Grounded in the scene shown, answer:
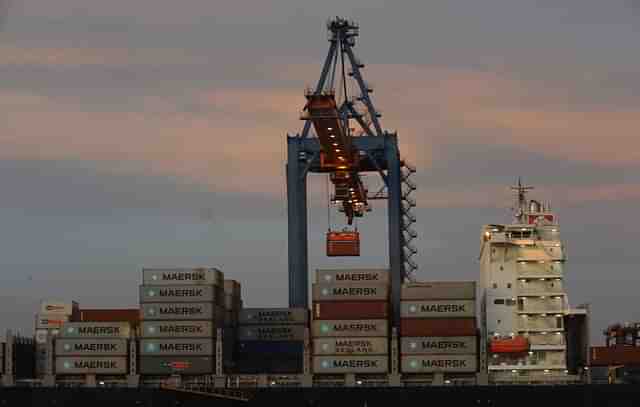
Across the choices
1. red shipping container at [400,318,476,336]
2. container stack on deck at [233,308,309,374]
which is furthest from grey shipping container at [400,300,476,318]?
container stack on deck at [233,308,309,374]

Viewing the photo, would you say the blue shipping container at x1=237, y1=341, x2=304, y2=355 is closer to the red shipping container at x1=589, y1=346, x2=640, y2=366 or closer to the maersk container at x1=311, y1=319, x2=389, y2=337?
the maersk container at x1=311, y1=319, x2=389, y2=337

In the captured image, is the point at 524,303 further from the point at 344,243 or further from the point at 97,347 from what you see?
the point at 97,347

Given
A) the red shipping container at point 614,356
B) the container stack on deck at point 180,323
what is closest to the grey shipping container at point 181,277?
the container stack on deck at point 180,323

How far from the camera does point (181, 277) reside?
101m

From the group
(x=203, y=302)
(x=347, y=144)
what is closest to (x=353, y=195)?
(x=347, y=144)

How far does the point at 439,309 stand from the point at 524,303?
27.0ft

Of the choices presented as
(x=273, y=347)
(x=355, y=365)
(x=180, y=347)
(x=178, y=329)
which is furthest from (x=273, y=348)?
(x=355, y=365)

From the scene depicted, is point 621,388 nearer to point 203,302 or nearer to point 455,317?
point 455,317

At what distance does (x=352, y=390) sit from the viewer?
98.4 m

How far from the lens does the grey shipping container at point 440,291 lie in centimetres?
9825

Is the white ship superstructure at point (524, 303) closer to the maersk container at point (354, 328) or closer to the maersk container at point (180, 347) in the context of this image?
the maersk container at point (354, 328)

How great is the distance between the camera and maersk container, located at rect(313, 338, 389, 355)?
98.1 meters

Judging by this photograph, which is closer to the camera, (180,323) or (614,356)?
(180,323)

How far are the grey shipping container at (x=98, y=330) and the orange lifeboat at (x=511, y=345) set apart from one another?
21420 mm
